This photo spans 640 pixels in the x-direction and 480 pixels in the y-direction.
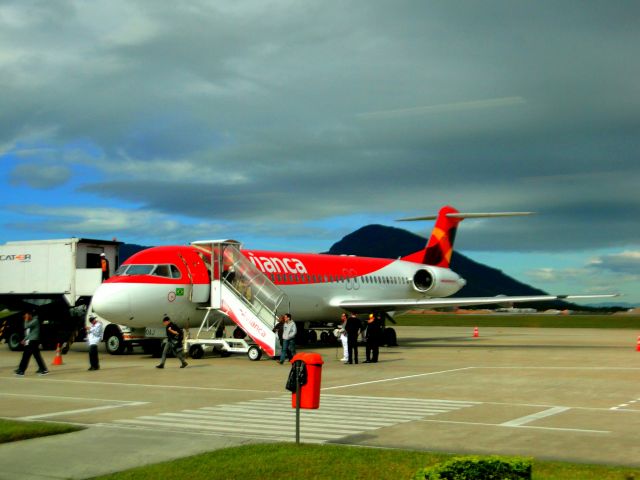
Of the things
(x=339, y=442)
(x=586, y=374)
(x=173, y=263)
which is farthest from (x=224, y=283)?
(x=339, y=442)

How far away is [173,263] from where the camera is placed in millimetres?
27938

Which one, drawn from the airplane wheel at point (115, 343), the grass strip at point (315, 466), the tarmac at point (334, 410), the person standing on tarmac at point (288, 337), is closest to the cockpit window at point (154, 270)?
the airplane wheel at point (115, 343)

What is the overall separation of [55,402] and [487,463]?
34.0 feet

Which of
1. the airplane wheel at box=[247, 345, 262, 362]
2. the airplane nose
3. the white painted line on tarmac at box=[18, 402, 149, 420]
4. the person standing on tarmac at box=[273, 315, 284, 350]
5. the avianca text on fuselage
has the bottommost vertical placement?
the white painted line on tarmac at box=[18, 402, 149, 420]

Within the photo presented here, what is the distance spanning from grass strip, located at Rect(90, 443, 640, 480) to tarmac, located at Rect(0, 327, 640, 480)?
1.79ft

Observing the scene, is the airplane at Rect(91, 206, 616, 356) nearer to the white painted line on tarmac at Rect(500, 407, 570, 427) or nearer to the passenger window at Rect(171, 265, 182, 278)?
the passenger window at Rect(171, 265, 182, 278)

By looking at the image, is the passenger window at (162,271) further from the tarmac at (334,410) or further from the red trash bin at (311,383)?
the red trash bin at (311,383)

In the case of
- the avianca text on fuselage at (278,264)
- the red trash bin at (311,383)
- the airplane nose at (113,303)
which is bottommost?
the red trash bin at (311,383)

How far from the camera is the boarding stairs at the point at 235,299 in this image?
26.5 meters

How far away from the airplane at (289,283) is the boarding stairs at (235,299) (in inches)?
1.8

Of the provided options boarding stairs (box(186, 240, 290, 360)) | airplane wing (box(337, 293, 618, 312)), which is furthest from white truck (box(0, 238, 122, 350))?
airplane wing (box(337, 293, 618, 312))

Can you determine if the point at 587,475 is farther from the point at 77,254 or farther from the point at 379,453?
the point at 77,254

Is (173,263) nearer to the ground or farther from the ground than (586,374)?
farther from the ground

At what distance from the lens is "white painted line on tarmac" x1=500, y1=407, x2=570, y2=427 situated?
12.0m
